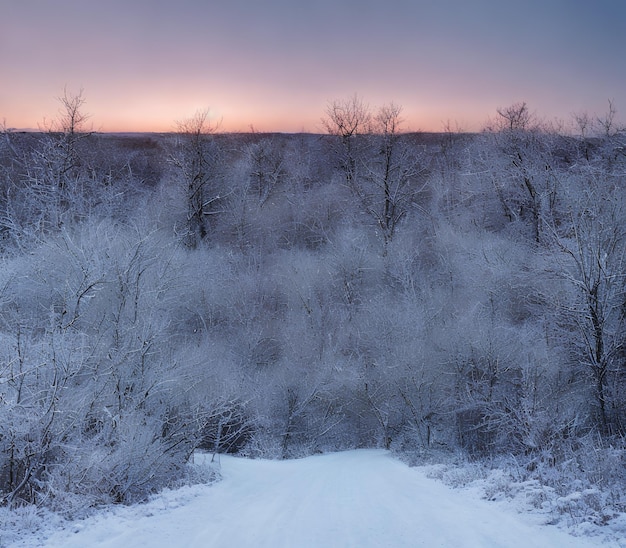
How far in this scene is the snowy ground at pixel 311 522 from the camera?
5.91m

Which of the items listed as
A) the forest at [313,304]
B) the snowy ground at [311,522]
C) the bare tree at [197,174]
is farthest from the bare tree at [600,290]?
the bare tree at [197,174]

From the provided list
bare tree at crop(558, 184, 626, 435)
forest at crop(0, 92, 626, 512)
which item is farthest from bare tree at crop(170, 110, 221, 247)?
bare tree at crop(558, 184, 626, 435)

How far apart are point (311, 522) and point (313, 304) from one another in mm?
24031

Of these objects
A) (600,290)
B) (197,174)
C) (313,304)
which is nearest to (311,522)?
(600,290)

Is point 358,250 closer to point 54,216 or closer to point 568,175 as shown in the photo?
point 568,175

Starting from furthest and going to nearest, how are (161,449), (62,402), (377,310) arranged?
(377,310), (161,449), (62,402)

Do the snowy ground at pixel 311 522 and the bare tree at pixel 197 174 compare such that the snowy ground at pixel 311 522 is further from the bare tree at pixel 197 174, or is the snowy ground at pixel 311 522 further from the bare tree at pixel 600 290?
the bare tree at pixel 197 174

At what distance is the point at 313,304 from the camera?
31.0m

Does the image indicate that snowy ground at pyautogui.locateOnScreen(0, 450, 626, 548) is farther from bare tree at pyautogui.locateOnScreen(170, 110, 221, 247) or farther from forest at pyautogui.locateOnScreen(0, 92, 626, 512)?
bare tree at pyautogui.locateOnScreen(170, 110, 221, 247)

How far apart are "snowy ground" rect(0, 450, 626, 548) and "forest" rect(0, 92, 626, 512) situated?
101 cm

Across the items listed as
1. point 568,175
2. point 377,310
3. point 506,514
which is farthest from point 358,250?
point 506,514

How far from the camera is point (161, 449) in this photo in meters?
9.90

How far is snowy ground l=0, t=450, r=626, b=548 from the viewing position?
591cm

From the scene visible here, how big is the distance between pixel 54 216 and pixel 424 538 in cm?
2744
